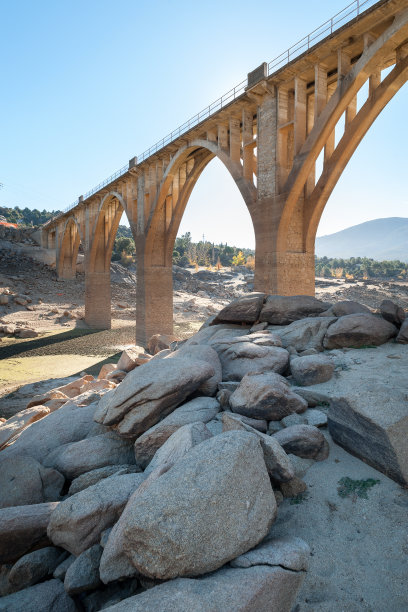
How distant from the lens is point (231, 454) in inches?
109

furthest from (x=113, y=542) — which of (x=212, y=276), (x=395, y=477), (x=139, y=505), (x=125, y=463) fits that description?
(x=212, y=276)

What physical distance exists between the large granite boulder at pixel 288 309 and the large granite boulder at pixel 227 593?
235 inches

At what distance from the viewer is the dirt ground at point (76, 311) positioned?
17.5 m

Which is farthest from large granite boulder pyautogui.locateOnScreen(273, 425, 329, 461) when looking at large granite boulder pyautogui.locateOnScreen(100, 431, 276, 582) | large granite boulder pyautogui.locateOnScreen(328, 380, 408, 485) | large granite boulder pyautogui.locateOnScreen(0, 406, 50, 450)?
large granite boulder pyautogui.locateOnScreen(0, 406, 50, 450)

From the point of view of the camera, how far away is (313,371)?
537 cm

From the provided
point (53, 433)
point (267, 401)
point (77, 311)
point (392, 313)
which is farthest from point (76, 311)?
point (267, 401)

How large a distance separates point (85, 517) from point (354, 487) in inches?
99.8

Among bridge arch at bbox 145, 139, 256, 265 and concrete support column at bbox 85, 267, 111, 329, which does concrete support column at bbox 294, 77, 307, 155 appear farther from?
concrete support column at bbox 85, 267, 111, 329

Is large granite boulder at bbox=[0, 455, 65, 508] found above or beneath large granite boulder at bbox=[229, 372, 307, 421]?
beneath

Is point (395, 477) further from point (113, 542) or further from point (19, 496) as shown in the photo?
point (19, 496)

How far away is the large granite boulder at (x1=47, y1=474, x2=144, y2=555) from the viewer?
3.17 metres

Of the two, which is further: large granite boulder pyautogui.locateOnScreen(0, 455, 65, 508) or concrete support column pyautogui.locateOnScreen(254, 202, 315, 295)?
concrete support column pyautogui.locateOnScreen(254, 202, 315, 295)

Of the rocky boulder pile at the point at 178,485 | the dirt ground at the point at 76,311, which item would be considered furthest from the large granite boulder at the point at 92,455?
the dirt ground at the point at 76,311

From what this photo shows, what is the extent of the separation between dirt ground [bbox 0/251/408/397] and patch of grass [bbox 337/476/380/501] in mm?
12501
